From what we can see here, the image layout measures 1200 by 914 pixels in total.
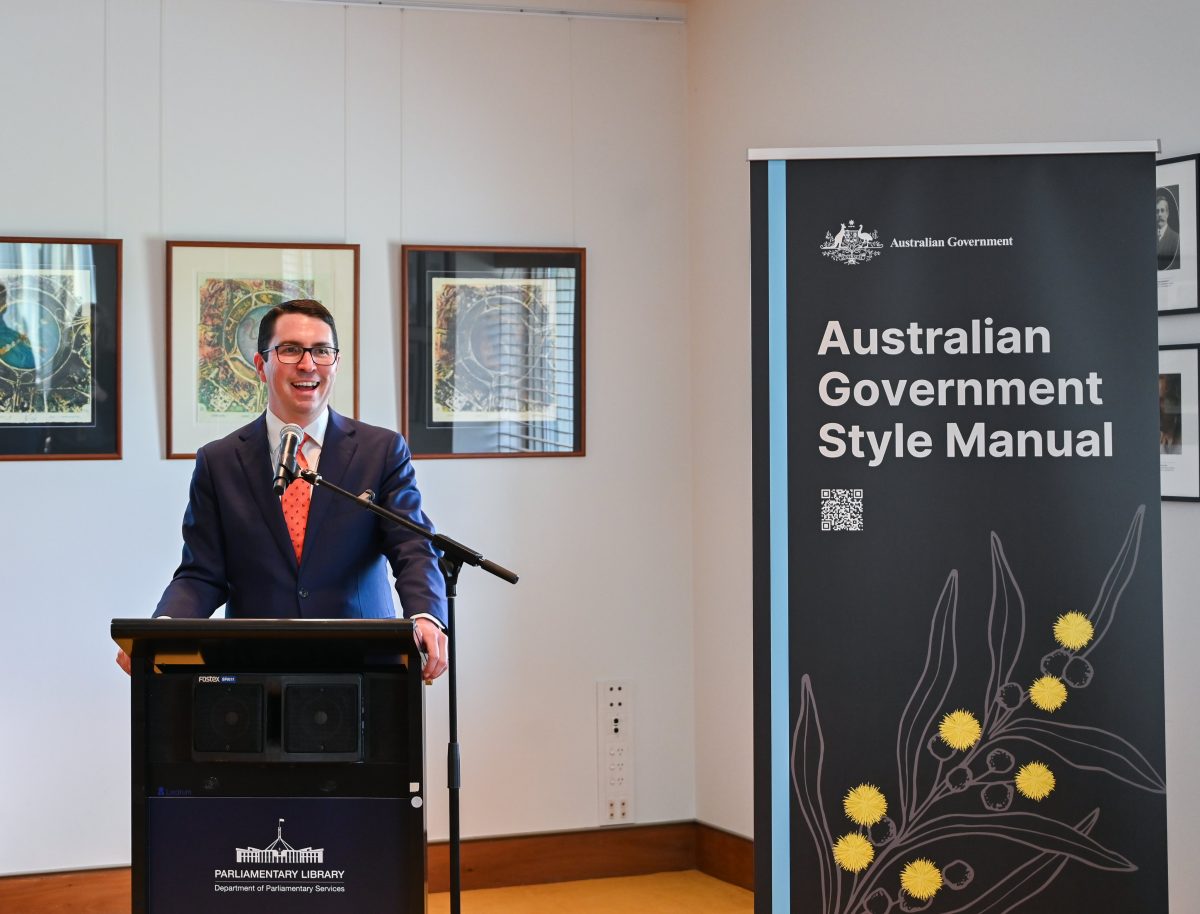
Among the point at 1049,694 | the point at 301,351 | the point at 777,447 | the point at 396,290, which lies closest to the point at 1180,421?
the point at 1049,694

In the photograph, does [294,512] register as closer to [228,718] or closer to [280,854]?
[228,718]

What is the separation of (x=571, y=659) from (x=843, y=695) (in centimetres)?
164

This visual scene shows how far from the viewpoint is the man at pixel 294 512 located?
262 centimetres

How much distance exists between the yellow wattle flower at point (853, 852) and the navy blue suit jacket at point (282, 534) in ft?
3.45

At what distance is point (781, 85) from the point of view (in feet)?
13.0

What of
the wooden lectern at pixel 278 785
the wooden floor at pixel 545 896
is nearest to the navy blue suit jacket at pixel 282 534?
the wooden lectern at pixel 278 785

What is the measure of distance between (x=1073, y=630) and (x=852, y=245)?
3.29ft

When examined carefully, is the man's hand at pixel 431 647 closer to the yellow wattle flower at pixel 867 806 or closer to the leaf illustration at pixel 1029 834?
the yellow wattle flower at pixel 867 806

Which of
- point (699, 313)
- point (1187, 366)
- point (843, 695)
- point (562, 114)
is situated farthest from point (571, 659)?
point (1187, 366)

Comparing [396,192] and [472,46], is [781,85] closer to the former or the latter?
[472,46]

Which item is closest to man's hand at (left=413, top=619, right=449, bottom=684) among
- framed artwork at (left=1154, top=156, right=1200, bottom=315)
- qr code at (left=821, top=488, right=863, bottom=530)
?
qr code at (left=821, top=488, right=863, bottom=530)

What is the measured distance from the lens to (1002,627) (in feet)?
8.70

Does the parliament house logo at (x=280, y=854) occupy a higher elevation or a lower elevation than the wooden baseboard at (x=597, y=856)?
higher

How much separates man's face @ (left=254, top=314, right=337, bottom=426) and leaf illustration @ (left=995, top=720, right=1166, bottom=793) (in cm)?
180
